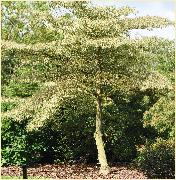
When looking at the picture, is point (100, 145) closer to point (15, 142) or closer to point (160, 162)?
point (160, 162)

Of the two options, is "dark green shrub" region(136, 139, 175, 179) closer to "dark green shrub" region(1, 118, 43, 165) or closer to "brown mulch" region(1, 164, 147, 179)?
"brown mulch" region(1, 164, 147, 179)

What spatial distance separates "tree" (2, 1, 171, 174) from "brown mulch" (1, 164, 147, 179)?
46 cm

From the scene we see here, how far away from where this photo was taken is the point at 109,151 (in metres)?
16.5

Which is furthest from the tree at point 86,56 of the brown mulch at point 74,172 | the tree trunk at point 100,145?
the brown mulch at point 74,172

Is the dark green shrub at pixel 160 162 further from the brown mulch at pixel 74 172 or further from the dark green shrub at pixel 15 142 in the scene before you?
the dark green shrub at pixel 15 142

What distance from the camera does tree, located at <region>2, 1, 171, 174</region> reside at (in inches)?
497

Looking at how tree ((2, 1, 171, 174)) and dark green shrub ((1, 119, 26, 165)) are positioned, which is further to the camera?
dark green shrub ((1, 119, 26, 165))

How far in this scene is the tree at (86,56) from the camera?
12.6 meters

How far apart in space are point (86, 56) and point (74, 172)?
3.90 m

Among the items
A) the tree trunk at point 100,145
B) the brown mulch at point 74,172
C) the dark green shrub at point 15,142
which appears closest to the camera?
the dark green shrub at point 15,142

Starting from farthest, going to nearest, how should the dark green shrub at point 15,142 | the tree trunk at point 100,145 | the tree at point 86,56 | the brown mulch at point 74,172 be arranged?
1. the tree trunk at point 100,145
2. the brown mulch at point 74,172
3. the dark green shrub at point 15,142
4. the tree at point 86,56

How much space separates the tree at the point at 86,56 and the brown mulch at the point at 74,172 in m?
0.46

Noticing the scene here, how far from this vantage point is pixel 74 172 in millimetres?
14438

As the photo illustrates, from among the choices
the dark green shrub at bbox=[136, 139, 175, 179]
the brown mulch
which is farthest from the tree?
the dark green shrub at bbox=[136, 139, 175, 179]
